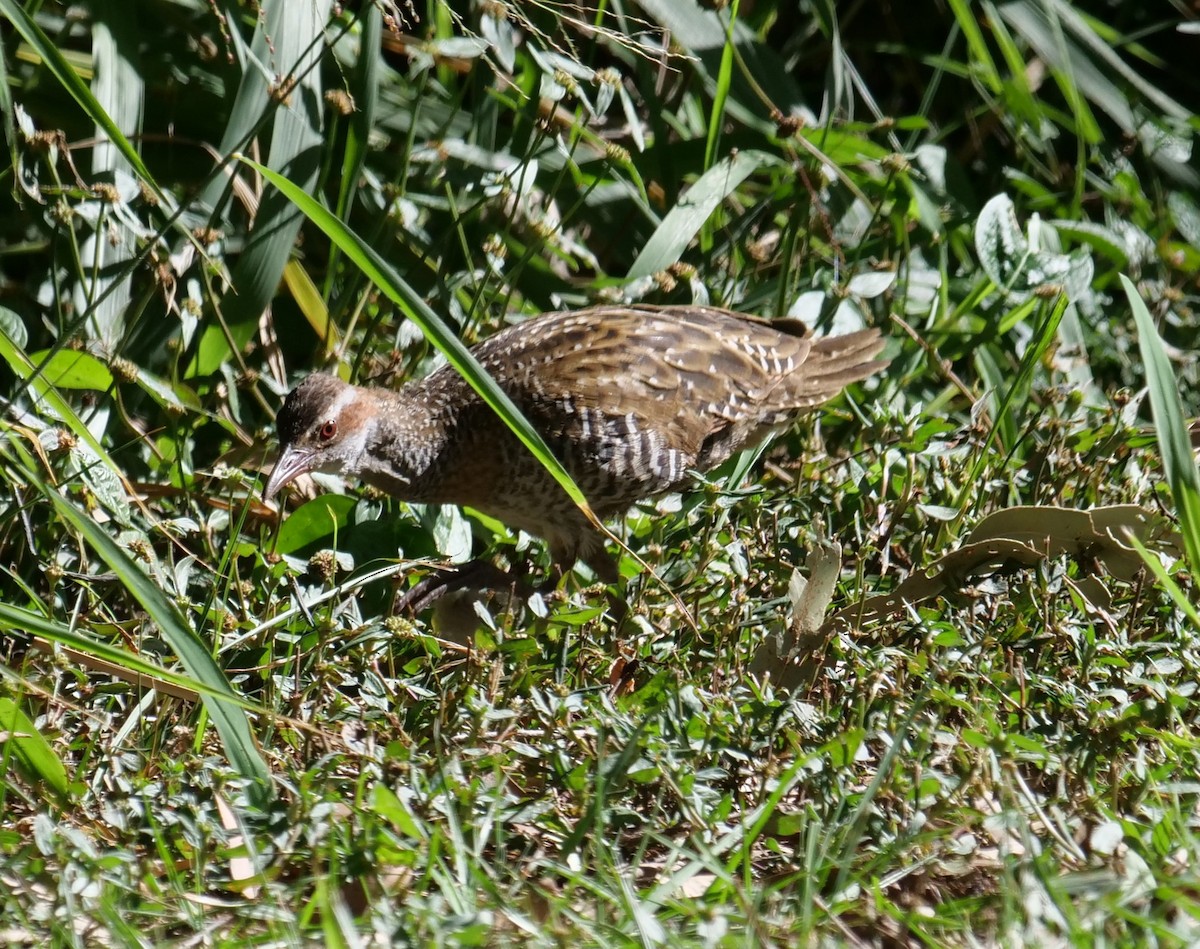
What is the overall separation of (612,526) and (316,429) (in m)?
1.06

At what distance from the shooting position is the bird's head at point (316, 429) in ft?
14.4

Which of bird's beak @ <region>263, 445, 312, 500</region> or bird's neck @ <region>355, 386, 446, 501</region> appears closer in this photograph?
bird's beak @ <region>263, 445, 312, 500</region>

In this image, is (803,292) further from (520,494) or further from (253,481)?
(253,481)

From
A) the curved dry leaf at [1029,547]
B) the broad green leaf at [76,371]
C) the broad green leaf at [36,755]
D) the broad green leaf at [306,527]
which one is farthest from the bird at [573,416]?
the broad green leaf at [36,755]

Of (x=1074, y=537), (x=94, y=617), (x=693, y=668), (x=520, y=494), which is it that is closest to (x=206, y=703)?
(x=94, y=617)

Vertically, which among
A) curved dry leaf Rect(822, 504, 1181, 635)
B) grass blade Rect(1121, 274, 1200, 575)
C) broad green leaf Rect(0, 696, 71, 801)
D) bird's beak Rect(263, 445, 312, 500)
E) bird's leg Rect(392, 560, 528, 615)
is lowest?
bird's leg Rect(392, 560, 528, 615)

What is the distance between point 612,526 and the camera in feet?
16.2

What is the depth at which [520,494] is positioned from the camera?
4676 mm

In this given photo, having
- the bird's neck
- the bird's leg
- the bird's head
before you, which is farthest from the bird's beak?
the bird's leg

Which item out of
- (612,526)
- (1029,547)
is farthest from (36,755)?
(1029,547)

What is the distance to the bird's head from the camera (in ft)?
14.4

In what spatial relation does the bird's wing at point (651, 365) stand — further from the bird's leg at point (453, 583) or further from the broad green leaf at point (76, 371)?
the broad green leaf at point (76, 371)

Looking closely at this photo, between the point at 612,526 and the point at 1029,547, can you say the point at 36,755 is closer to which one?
the point at 612,526

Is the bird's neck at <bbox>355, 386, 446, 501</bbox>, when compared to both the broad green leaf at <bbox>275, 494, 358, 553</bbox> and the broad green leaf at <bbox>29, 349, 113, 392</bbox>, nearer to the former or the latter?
the broad green leaf at <bbox>275, 494, 358, 553</bbox>
